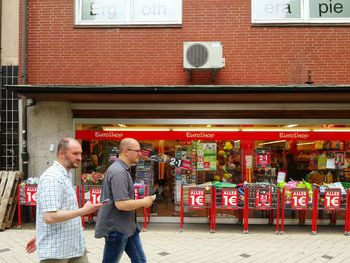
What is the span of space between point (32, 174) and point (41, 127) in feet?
3.71

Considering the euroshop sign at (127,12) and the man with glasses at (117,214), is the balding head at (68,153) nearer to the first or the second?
the man with glasses at (117,214)

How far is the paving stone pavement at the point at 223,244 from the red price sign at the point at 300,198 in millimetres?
618

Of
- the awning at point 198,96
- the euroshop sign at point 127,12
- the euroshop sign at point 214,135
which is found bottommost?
the euroshop sign at point 214,135

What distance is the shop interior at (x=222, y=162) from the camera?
10.2m

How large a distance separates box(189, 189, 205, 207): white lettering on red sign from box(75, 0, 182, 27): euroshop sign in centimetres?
399

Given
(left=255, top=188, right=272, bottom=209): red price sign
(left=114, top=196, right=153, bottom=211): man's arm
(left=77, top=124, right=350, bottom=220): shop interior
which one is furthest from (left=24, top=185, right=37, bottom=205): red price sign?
(left=114, top=196, right=153, bottom=211): man's arm

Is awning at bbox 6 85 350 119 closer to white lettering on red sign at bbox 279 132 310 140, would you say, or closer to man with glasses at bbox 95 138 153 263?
white lettering on red sign at bbox 279 132 310 140

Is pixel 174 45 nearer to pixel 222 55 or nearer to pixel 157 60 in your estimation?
pixel 157 60

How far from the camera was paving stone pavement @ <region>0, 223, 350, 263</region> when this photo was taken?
23.2 feet

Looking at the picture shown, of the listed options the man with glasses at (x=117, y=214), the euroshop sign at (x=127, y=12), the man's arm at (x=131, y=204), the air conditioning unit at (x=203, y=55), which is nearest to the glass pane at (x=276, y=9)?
the air conditioning unit at (x=203, y=55)

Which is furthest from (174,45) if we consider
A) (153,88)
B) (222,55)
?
(153,88)

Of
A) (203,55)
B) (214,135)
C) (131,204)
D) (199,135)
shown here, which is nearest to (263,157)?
(214,135)

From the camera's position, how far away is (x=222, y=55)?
386 inches

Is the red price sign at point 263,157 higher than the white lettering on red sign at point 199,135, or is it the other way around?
the white lettering on red sign at point 199,135
